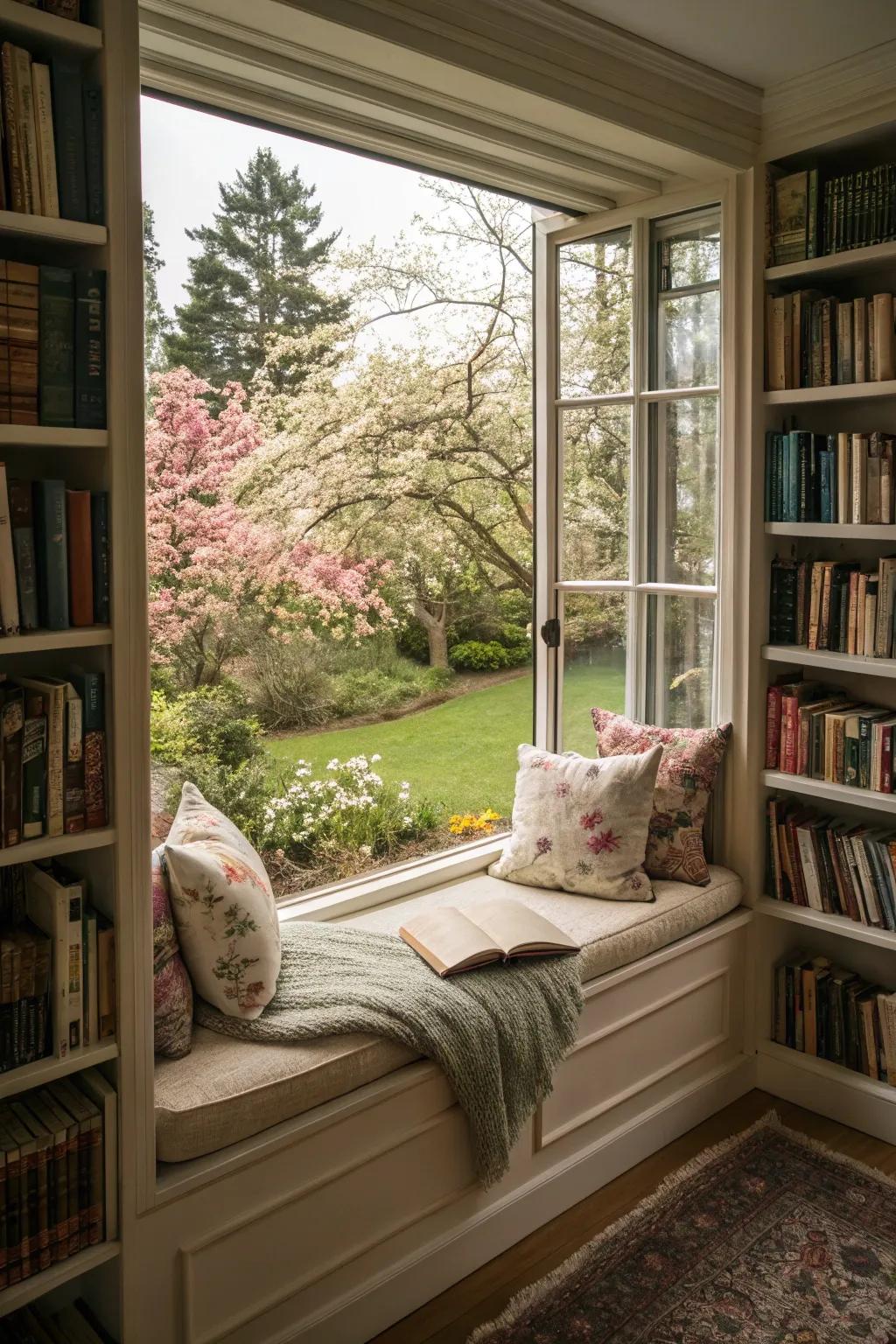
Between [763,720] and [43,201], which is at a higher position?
[43,201]

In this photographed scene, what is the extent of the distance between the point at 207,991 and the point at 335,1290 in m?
0.62

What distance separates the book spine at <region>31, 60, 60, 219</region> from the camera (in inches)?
59.5

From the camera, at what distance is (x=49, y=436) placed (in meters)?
1.56

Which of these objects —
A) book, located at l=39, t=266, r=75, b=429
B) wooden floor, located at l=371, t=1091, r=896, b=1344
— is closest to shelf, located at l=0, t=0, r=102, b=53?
book, located at l=39, t=266, r=75, b=429

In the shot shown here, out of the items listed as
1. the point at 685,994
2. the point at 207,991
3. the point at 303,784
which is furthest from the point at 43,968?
the point at 685,994

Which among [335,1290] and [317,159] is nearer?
[335,1290]

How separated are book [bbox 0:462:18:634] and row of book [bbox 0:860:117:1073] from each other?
0.42 meters

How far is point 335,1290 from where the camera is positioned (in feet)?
6.52

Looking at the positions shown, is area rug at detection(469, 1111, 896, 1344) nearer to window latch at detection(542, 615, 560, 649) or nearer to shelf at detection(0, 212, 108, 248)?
window latch at detection(542, 615, 560, 649)

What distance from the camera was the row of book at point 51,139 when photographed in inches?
58.8

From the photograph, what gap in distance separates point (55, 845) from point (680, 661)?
196 centimetres

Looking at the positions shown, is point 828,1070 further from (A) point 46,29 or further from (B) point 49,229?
(A) point 46,29

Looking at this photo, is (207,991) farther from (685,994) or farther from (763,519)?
(763,519)

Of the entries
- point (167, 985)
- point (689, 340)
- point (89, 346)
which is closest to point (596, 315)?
point (689, 340)
